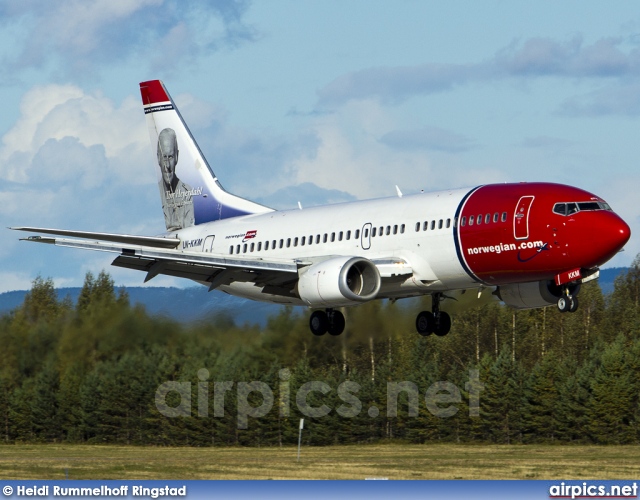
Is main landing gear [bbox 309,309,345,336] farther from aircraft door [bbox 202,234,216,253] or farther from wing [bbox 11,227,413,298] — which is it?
aircraft door [bbox 202,234,216,253]

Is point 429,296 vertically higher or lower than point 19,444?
higher

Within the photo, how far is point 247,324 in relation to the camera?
5447 centimetres

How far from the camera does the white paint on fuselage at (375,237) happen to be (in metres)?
43.6

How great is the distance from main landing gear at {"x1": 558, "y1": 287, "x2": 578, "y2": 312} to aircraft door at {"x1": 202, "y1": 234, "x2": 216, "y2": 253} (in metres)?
15.2

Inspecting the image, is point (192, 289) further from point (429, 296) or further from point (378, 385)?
point (378, 385)

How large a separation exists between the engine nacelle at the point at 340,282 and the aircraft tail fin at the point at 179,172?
10124mm

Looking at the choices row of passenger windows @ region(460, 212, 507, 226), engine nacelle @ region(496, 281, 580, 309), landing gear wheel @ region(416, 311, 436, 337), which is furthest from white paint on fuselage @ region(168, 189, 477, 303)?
landing gear wheel @ region(416, 311, 436, 337)

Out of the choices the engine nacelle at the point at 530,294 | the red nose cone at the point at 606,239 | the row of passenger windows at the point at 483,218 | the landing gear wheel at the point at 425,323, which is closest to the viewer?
the red nose cone at the point at 606,239

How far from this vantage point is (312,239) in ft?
156

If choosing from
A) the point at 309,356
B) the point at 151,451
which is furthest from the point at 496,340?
the point at 309,356

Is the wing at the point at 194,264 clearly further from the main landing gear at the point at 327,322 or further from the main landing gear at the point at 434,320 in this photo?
the main landing gear at the point at 434,320

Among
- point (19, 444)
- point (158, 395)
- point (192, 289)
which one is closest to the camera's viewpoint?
point (192, 289)

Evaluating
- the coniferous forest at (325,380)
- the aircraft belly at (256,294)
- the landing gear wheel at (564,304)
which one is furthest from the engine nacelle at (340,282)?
the coniferous forest at (325,380)

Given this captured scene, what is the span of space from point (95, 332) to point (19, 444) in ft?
101
